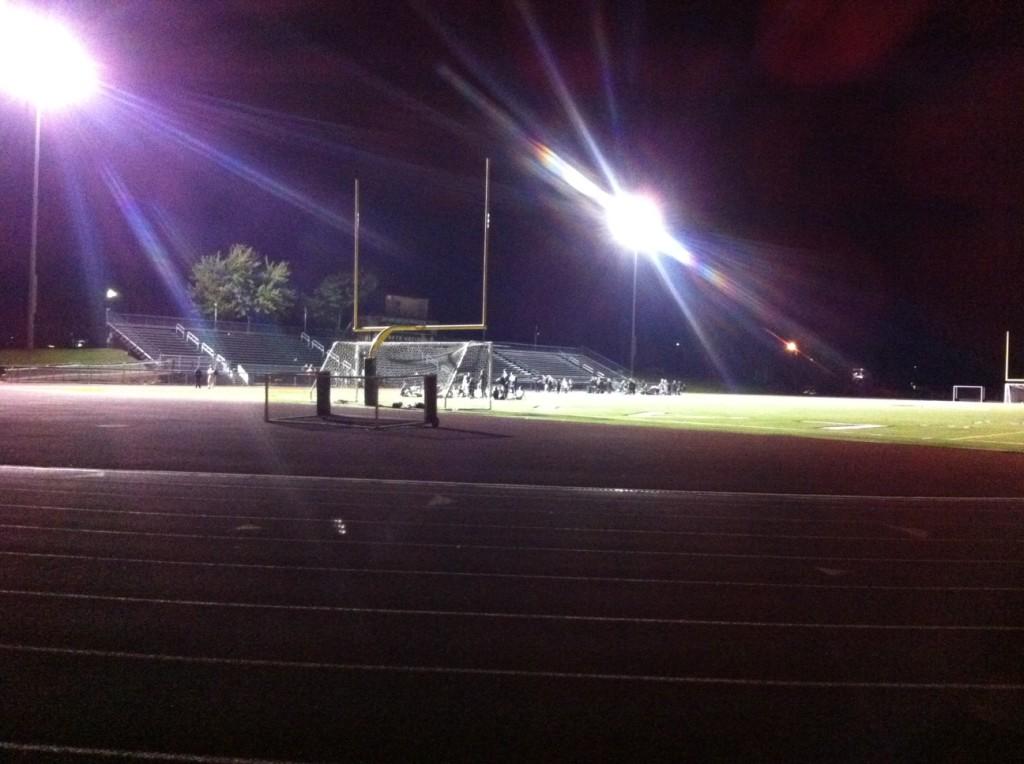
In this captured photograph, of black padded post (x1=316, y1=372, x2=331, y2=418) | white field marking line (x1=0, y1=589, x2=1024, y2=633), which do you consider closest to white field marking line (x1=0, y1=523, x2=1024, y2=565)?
white field marking line (x1=0, y1=589, x2=1024, y2=633)

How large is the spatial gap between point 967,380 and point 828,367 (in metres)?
12.2

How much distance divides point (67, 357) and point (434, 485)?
52.2 m

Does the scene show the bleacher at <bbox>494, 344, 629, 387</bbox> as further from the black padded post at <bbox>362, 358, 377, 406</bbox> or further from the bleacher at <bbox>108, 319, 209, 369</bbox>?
the black padded post at <bbox>362, 358, 377, 406</bbox>

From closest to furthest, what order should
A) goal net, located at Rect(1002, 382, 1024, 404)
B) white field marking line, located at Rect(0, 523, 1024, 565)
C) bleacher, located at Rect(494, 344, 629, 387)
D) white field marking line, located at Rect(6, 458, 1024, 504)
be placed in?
white field marking line, located at Rect(0, 523, 1024, 565) < white field marking line, located at Rect(6, 458, 1024, 504) < goal net, located at Rect(1002, 382, 1024, 404) < bleacher, located at Rect(494, 344, 629, 387)

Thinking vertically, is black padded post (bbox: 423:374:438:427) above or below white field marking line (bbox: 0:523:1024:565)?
above

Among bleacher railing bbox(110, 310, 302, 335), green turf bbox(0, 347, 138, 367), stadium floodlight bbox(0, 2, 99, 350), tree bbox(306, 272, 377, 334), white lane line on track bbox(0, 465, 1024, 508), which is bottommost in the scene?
white lane line on track bbox(0, 465, 1024, 508)

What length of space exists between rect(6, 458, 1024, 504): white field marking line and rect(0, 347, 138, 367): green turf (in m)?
47.0

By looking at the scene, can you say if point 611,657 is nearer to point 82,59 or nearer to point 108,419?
point 108,419

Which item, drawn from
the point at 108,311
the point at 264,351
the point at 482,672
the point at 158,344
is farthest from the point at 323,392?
the point at 108,311

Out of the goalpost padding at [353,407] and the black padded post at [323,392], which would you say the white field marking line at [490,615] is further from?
the black padded post at [323,392]

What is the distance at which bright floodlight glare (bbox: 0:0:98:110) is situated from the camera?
24.8 m

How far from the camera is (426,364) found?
39.8 m

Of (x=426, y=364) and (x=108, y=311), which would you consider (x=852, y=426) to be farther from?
(x=108, y=311)

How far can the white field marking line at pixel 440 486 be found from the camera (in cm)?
1334
